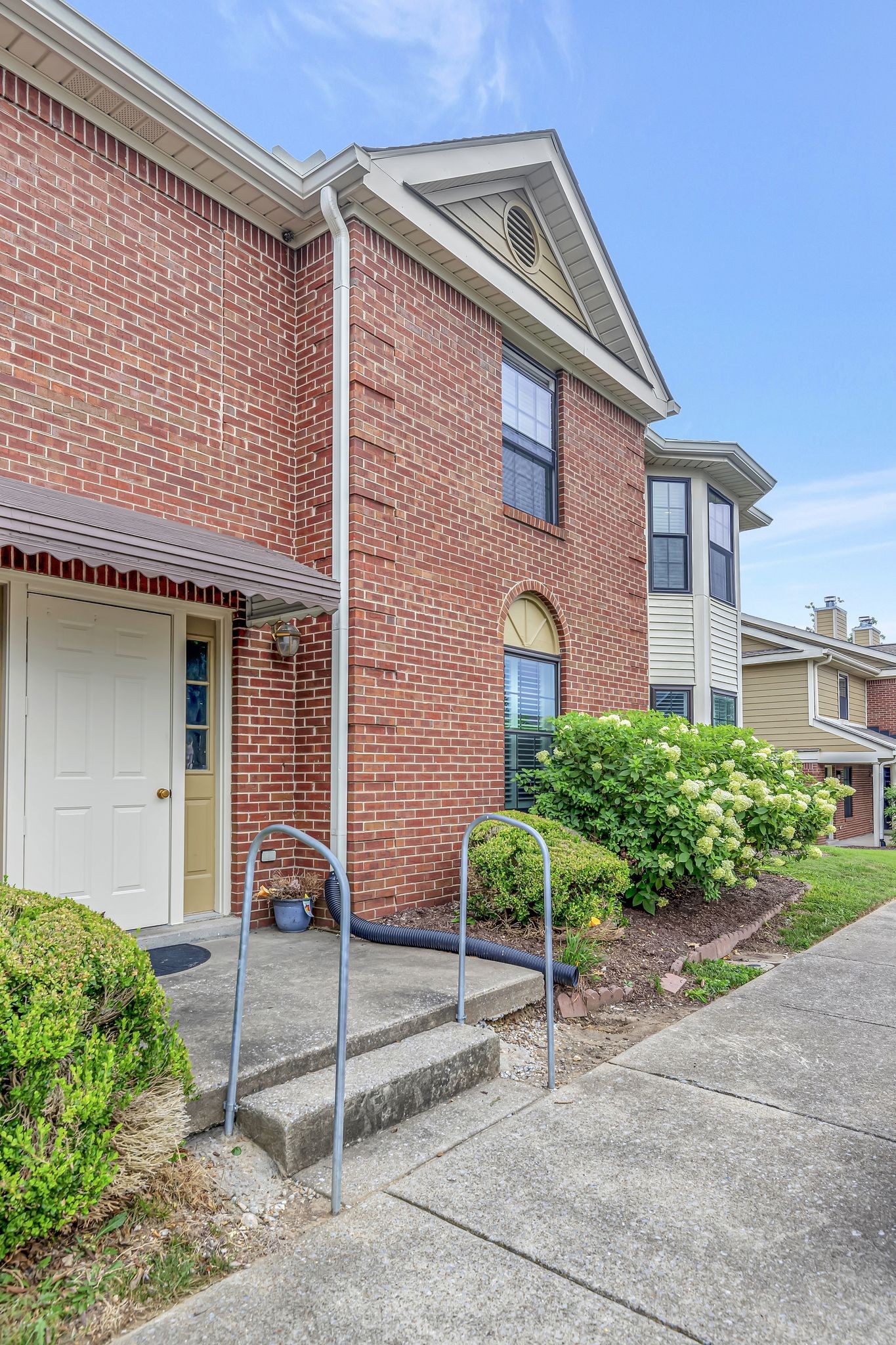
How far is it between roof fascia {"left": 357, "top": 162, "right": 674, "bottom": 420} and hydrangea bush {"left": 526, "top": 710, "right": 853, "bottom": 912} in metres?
4.02

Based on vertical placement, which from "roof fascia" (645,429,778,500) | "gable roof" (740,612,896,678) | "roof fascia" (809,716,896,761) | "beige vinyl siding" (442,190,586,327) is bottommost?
"roof fascia" (809,716,896,761)

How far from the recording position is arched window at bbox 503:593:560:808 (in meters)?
7.94

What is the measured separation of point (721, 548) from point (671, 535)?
130 cm

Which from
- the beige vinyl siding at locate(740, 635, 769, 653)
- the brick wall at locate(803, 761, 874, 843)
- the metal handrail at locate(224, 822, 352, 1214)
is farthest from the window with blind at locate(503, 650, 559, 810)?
the brick wall at locate(803, 761, 874, 843)

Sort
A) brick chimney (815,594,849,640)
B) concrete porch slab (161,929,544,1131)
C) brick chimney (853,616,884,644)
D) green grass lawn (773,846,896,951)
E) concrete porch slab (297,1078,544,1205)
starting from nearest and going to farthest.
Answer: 1. concrete porch slab (297,1078,544,1205)
2. concrete porch slab (161,929,544,1131)
3. green grass lawn (773,846,896,951)
4. brick chimney (815,594,849,640)
5. brick chimney (853,616,884,644)

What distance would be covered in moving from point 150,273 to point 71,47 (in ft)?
4.16

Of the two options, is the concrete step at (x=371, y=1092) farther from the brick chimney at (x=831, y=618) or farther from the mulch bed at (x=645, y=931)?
the brick chimney at (x=831, y=618)

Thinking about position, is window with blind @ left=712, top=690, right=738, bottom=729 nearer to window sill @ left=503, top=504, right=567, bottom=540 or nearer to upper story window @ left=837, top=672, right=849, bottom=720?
window sill @ left=503, top=504, right=567, bottom=540

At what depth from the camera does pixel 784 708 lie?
67.8 ft

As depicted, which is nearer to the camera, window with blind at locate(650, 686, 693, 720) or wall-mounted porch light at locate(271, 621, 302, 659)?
wall-mounted porch light at locate(271, 621, 302, 659)

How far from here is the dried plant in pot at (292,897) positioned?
5.88 m

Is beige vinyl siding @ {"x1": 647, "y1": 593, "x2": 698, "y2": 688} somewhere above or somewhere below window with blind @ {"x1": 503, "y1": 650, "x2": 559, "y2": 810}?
above

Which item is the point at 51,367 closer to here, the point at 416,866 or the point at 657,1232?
the point at 416,866

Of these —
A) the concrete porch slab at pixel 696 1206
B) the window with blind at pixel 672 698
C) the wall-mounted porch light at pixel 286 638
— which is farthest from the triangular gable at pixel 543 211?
the concrete porch slab at pixel 696 1206
